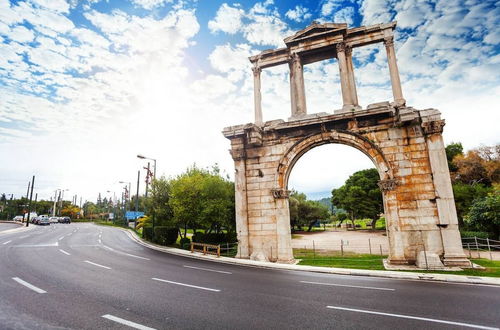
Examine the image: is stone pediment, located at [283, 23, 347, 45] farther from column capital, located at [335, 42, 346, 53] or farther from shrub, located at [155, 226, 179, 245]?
shrub, located at [155, 226, 179, 245]

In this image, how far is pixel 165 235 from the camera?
77.4 ft

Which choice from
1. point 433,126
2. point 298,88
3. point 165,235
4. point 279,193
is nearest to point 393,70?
point 433,126

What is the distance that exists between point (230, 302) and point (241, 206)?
30.9ft

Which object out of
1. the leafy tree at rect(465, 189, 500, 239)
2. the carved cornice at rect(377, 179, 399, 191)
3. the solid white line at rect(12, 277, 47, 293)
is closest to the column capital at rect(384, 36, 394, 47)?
the carved cornice at rect(377, 179, 399, 191)

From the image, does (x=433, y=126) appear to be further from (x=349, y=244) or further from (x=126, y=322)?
(x=126, y=322)

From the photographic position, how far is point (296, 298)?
709 centimetres

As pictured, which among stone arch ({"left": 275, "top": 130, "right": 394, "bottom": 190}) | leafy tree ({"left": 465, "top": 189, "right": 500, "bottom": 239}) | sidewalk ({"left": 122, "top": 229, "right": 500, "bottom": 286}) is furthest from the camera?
leafy tree ({"left": 465, "top": 189, "right": 500, "bottom": 239})

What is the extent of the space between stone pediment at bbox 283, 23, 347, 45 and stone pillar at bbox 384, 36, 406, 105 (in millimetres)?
2733

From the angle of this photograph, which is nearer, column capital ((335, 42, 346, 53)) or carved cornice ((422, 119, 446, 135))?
carved cornice ((422, 119, 446, 135))

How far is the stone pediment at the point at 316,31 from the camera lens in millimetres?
15922

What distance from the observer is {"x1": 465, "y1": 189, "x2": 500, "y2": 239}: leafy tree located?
18.9m

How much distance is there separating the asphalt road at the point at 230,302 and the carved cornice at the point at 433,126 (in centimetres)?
761

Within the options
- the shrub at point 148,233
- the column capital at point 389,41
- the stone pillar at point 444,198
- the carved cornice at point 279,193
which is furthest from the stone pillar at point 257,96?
the shrub at point 148,233

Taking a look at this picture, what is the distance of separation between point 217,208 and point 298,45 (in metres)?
13.0
